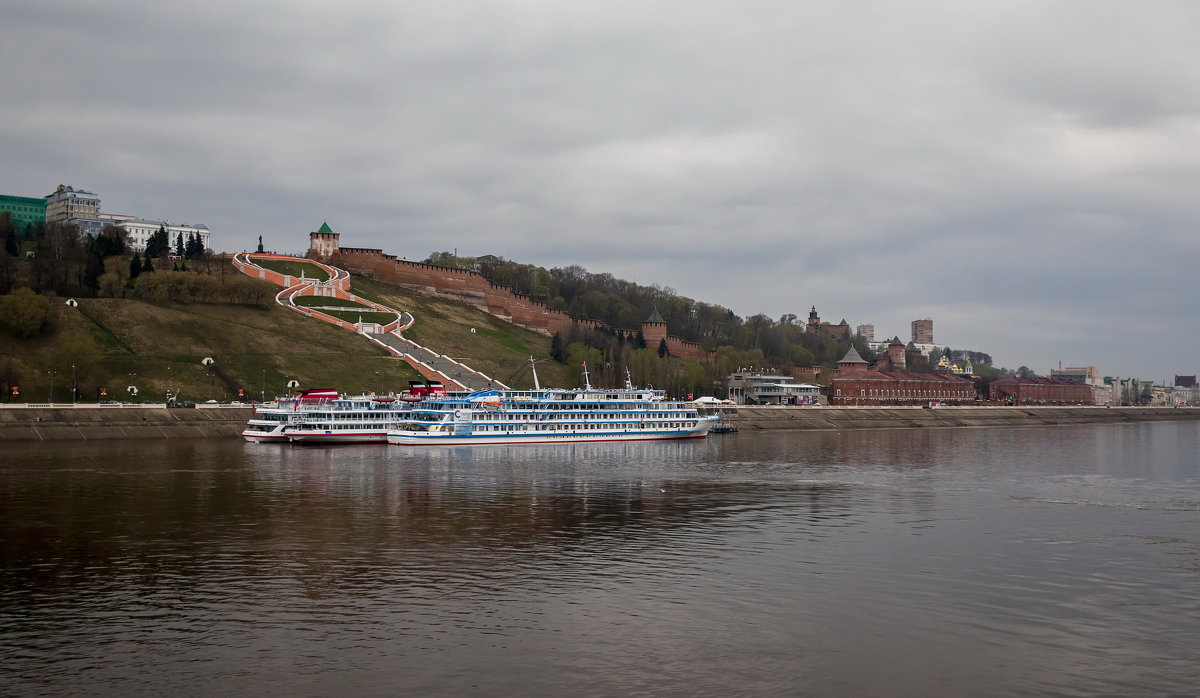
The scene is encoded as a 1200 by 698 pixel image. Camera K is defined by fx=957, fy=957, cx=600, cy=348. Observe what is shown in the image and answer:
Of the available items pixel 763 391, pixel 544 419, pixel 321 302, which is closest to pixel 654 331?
pixel 763 391

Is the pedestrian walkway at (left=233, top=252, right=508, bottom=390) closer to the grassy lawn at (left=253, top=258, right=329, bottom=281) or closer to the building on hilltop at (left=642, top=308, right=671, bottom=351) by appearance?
the grassy lawn at (left=253, top=258, right=329, bottom=281)

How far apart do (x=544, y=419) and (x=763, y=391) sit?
7961cm

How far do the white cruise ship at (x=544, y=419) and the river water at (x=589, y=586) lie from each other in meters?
27.1

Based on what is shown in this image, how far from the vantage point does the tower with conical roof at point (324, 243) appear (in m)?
167

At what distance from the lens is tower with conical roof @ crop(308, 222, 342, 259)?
547 ft

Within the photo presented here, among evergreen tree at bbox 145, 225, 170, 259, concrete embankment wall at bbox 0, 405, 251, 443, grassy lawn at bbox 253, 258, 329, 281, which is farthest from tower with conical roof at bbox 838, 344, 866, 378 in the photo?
concrete embankment wall at bbox 0, 405, 251, 443

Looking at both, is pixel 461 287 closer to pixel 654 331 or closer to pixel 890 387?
pixel 654 331

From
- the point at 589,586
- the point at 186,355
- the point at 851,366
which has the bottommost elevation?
the point at 589,586

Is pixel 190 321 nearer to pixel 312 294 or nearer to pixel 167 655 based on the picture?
pixel 312 294

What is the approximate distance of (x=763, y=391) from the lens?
15975cm

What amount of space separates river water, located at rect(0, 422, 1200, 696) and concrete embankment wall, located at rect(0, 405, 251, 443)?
90.9 feet

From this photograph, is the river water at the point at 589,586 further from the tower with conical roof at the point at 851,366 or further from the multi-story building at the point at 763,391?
the tower with conical roof at the point at 851,366

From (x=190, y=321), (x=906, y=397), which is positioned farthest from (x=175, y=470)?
(x=906, y=397)

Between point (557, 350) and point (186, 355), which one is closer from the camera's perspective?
point (186, 355)
